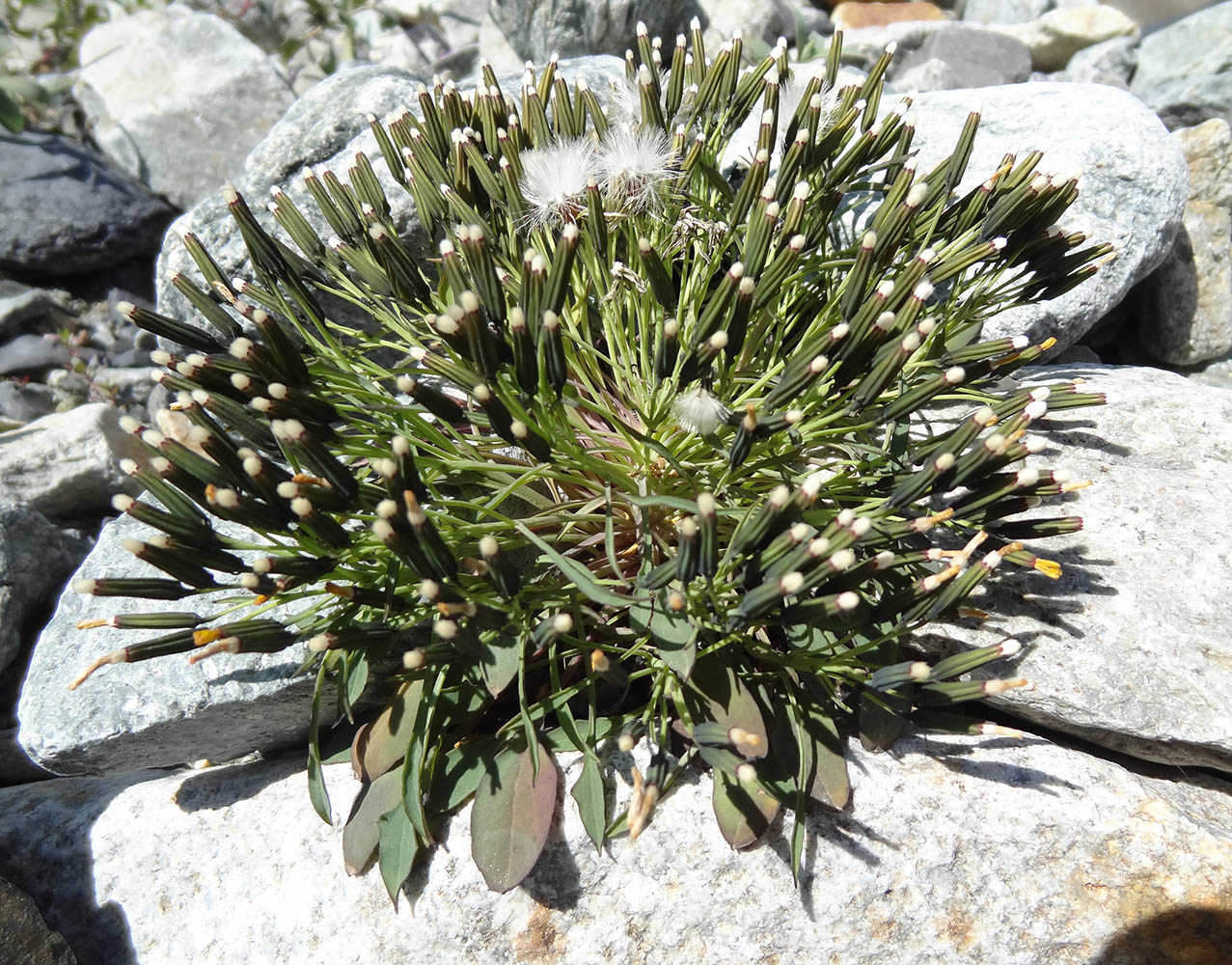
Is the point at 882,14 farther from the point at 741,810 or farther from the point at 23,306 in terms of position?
the point at 741,810

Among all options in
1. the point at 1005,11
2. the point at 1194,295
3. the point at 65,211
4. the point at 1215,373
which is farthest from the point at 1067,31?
the point at 65,211

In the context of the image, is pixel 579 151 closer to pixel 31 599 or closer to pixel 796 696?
pixel 796 696

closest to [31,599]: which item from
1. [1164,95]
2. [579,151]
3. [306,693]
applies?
[306,693]

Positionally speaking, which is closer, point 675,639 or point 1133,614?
point 675,639

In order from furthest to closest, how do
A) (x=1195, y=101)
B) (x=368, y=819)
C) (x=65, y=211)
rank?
(x=1195, y=101), (x=65, y=211), (x=368, y=819)

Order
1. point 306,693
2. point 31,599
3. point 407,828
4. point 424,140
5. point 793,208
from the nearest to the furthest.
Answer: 1. point 407,828
2. point 793,208
3. point 306,693
4. point 424,140
5. point 31,599

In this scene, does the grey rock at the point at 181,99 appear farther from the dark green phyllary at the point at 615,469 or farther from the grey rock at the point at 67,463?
the dark green phyllary at the point at 615,469
